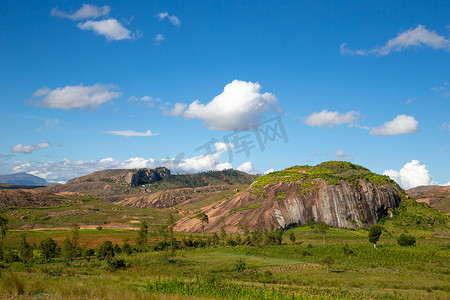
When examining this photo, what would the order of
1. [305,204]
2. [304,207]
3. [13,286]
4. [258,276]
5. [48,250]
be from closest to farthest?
[13,286] < [258,276] < [48,250] < [304,207] < [305,204]

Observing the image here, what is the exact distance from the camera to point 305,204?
124 meters

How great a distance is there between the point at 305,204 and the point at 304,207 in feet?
4.42

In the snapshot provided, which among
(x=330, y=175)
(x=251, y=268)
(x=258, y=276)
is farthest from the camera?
(x=330, y=175)

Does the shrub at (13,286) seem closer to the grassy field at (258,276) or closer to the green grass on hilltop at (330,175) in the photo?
the grassy field at (258,276)

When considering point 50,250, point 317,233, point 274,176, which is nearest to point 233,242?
point 317,233

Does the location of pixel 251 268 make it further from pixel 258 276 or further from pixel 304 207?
pixel 304 207

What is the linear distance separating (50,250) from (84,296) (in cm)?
6291

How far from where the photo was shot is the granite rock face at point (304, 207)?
12000 centimetres

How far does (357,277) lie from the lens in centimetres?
4584

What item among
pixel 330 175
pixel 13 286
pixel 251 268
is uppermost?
pixel 330 175

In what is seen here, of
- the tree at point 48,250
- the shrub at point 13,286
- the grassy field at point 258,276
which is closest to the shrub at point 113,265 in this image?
the grassy field at point 258,276

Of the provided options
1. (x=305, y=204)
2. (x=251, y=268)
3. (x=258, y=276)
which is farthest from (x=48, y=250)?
(x=305, y=204)

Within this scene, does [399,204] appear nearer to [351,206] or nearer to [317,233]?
[351,206]

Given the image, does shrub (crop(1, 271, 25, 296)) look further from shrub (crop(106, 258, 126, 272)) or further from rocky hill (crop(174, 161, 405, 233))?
rocky hill (crop(174, 161, 405, 233))
